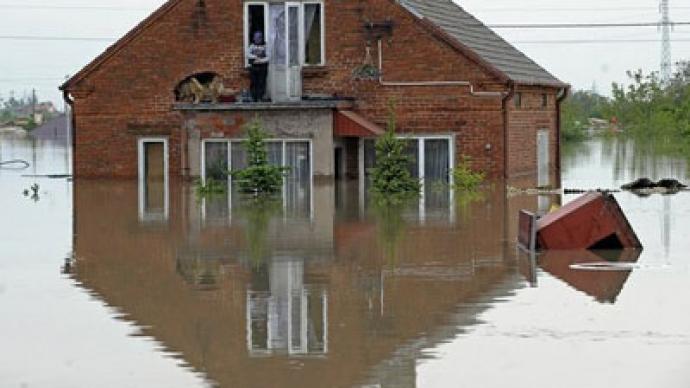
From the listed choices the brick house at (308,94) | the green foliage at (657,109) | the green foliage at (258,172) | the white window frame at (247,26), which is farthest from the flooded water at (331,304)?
the green foliage at (657,109)

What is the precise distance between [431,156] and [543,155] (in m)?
6.86

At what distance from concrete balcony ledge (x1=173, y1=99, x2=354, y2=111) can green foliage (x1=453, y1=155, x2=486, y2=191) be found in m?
3.54

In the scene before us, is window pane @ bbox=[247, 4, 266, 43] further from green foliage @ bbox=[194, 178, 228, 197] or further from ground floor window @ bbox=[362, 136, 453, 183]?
green foliage @ bbox=[194, 178, 228, 197]

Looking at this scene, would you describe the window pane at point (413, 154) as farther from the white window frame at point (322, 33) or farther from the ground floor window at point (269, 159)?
the white window frame at point (322, 33)

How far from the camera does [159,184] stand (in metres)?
41.1

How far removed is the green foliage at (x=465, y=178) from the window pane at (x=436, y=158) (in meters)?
0.64

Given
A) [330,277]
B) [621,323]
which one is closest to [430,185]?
[330,277]

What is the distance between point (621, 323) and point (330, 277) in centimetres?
492

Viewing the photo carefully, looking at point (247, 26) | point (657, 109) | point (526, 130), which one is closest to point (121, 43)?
point (247, 26)

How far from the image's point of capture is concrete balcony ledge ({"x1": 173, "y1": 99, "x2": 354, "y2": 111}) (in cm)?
3956

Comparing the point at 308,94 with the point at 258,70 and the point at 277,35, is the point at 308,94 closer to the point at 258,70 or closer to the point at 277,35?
the point at 258,70

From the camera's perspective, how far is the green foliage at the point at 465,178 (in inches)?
1497

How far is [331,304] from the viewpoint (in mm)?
16781

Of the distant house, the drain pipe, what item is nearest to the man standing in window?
the drain pipe
